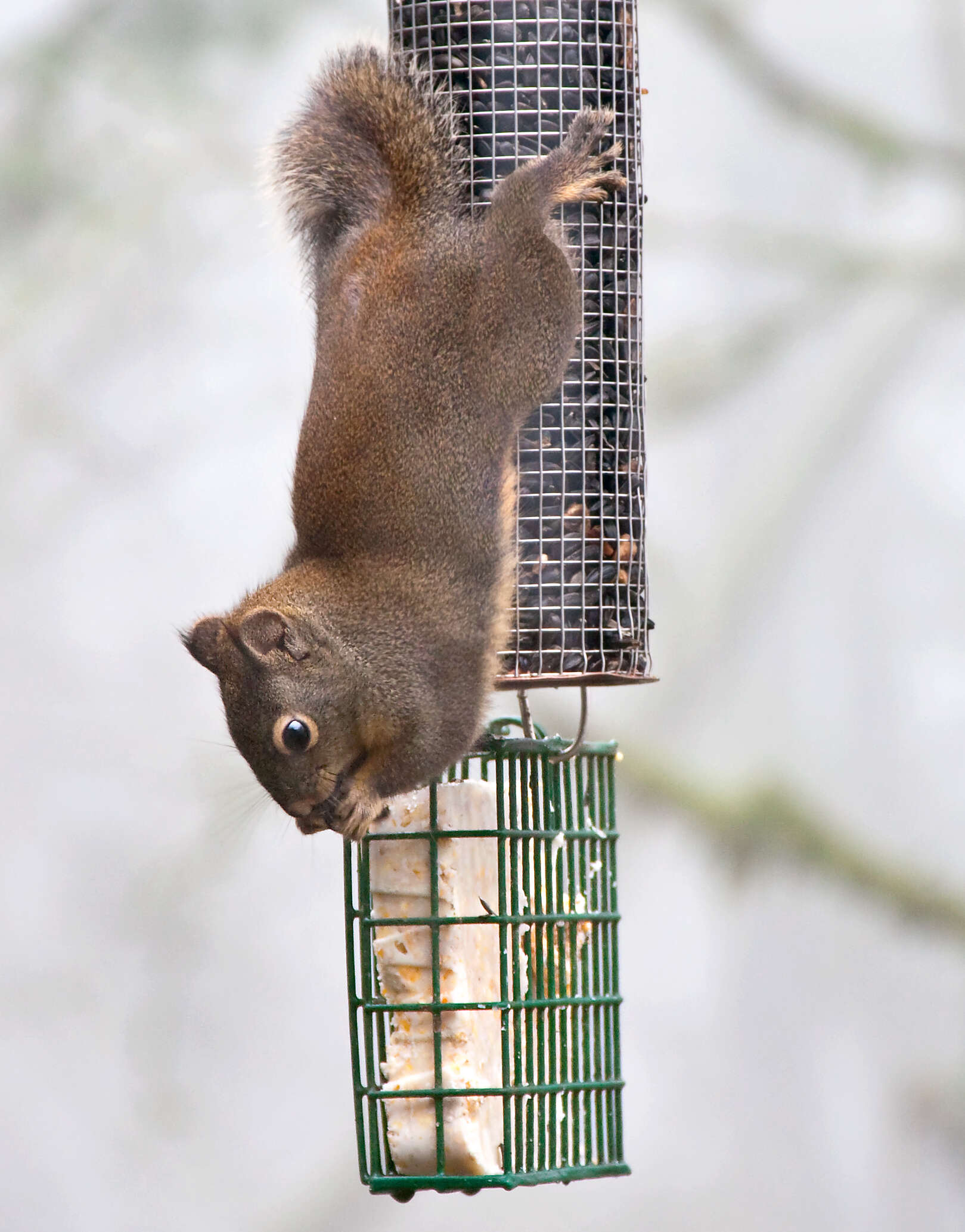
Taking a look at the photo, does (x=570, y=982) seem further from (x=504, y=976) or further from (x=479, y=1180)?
(x=479, y=1180)

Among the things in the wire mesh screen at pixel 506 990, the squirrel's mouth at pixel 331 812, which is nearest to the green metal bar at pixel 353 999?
the wire mesh screen at pixel 506 990

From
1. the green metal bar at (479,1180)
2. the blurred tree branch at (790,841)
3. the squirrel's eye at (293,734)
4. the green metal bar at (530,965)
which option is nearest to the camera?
the squirrel's eye at (293,734)

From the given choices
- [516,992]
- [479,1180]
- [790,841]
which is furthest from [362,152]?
[790,841]

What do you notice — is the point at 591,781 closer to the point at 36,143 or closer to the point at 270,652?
the point at 270,652

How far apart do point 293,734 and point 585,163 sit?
880 mm

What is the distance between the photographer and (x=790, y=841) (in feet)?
16.8

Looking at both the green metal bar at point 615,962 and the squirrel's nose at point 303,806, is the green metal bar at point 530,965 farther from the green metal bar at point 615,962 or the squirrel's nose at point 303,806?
the squirrel's nose at point 303,806

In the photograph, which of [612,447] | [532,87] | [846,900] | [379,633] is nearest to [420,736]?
[379,633]

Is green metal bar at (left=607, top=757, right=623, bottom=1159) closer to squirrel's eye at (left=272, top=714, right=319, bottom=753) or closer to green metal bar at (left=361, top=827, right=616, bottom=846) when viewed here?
green metal bar at (left=361, top=827, right=616, bottom=846)

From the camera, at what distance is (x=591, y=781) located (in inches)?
107

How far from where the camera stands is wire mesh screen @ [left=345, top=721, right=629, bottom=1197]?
2475mm

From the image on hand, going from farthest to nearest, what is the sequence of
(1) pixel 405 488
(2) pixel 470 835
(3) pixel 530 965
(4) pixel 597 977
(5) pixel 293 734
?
(4) pixel 597 977 → (3) pixel 530 965 → (2) pixel 470 835 → (1) pixel 405 488 → (5) pixel 293 734

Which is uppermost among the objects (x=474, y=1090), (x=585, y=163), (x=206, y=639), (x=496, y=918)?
(x=585, y=163)

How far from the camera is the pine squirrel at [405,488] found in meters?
2.33
